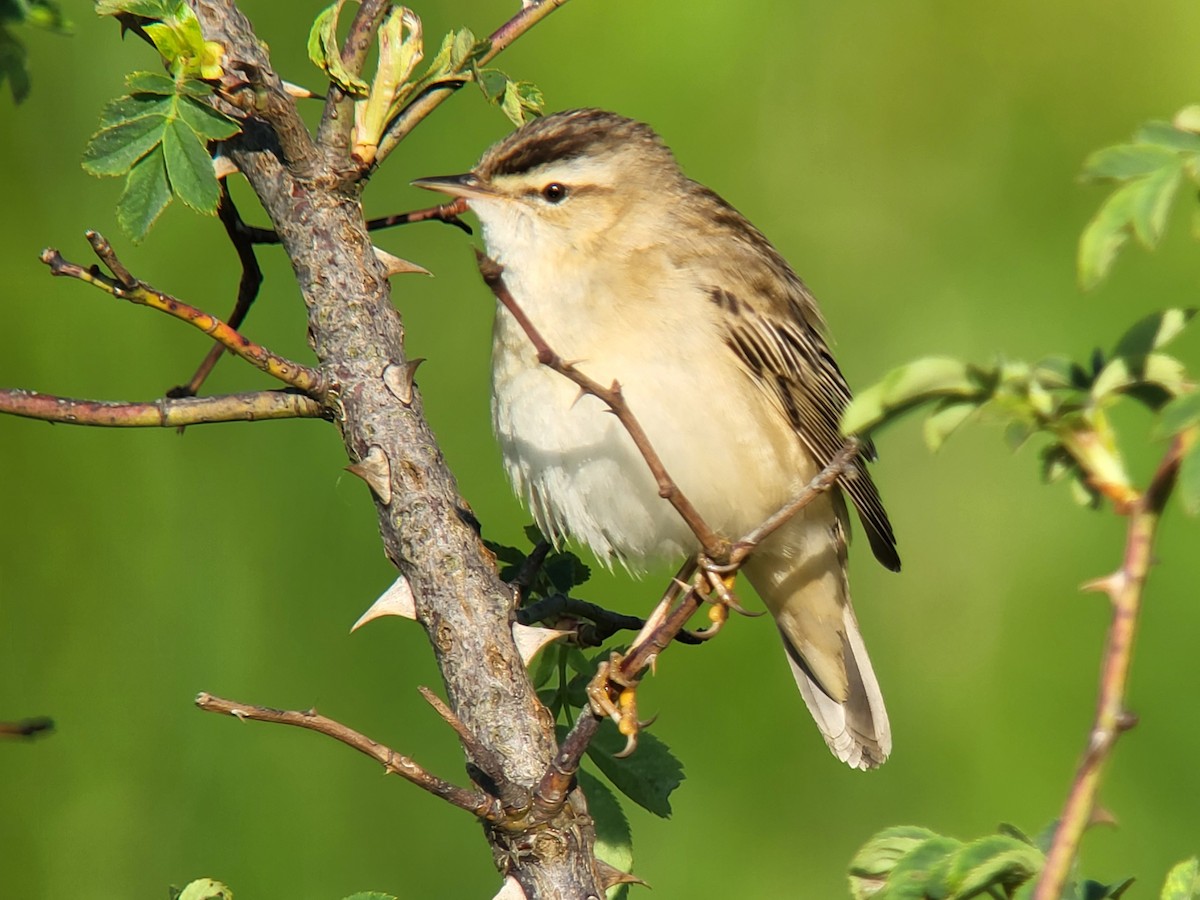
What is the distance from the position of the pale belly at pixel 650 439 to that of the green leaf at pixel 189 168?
109 cm

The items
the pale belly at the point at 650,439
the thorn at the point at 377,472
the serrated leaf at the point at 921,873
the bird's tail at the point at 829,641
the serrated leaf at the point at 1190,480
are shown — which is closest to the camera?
the serrated leaf at the point at 1190,480

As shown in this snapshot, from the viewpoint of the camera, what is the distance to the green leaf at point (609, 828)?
5.93 feet

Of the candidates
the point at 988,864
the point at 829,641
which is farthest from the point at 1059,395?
the point at 829,641

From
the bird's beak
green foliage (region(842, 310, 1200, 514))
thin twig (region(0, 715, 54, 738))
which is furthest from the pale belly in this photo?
green foliage (region(842, 310, 1200, 514))

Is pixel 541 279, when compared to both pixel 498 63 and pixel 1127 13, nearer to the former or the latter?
pixel 498 63

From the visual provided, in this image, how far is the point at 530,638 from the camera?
1.72 metres

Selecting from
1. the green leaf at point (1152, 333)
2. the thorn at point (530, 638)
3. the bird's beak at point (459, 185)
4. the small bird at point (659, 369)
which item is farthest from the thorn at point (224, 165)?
the green leaf at point (1152, 333)

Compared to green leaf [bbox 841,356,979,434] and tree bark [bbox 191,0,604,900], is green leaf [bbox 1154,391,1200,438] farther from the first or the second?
tree bark [bbox 191,0,604,900]

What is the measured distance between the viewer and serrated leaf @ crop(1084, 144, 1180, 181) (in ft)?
3.40

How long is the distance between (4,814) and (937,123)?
348 cm

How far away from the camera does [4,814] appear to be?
12.5 feet

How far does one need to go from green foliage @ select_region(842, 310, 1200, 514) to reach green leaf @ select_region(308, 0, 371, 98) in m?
0.90

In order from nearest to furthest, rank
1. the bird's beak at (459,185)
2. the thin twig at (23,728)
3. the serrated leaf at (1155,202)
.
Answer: the serrated leaf at (1155,202) → the thin twig at (23,728) → the bird's beak at (459,185)

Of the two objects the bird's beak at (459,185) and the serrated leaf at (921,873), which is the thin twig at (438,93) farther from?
the serrated leaf at (921,873)
